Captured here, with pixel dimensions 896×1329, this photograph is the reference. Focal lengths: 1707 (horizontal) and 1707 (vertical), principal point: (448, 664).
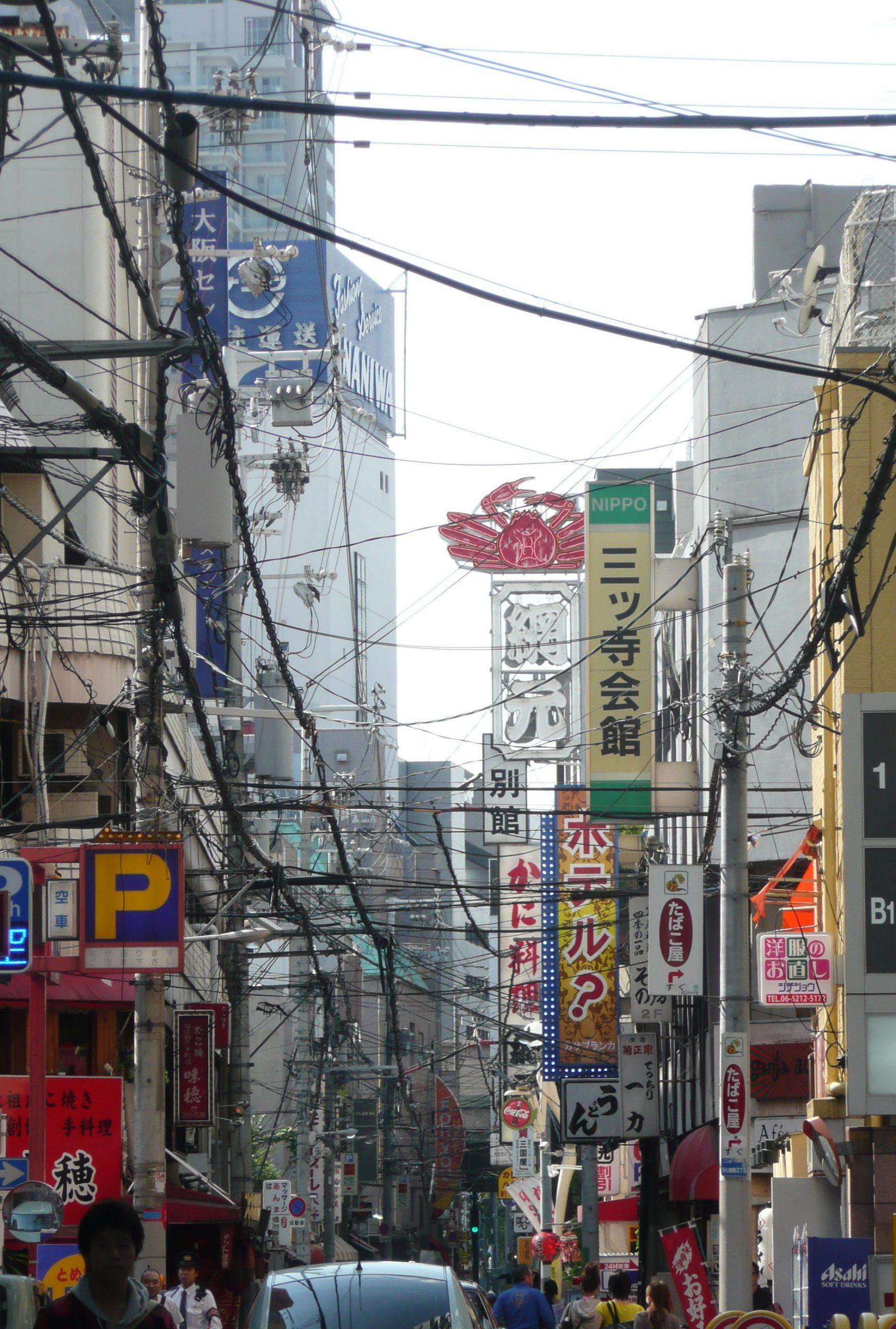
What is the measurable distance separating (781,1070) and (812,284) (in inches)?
480

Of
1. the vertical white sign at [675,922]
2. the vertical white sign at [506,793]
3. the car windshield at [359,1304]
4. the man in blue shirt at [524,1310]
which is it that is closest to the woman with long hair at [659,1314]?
the man in blue shirt at [524,1310]

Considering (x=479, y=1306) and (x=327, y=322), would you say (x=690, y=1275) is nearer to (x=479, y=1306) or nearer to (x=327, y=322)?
(x=479, y=1306)

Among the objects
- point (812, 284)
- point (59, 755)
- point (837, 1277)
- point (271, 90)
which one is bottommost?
point (837, 1277)

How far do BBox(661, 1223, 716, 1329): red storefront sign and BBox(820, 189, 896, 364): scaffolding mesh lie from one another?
1042cm

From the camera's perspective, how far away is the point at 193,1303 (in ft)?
64.2

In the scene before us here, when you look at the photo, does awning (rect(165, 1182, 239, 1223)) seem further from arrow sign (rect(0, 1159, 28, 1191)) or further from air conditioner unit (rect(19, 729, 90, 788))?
arrow sign (rect(0, 1159, 28, 1191))

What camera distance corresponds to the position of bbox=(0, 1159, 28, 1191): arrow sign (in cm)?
1753

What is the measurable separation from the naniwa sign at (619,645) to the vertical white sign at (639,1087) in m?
4.79

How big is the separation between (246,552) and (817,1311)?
873 cm

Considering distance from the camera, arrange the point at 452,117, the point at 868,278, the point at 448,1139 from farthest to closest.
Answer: the point at 448,1139 → the point at 868,278 → the point at 452,117

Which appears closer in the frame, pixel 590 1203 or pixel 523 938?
pixel 590 1203

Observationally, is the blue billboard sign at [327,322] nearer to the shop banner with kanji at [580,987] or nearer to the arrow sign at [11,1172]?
the shop banner with kanji at [580,987]

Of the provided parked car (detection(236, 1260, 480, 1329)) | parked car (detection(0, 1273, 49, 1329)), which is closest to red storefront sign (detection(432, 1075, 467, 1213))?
parked car (detection(0, 1273, 49, 1329))

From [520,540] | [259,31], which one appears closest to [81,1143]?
[520,540]
